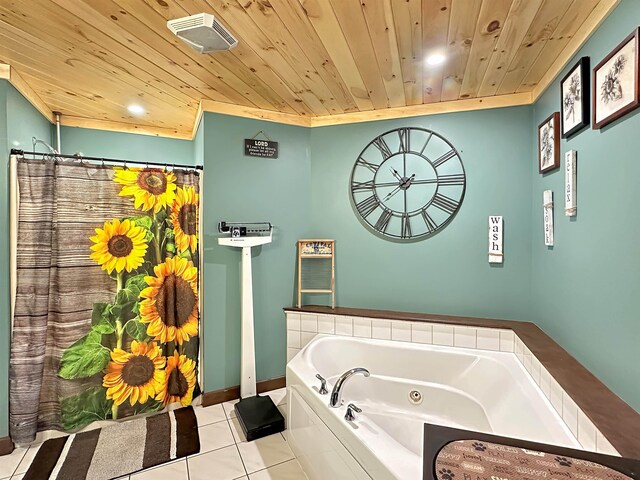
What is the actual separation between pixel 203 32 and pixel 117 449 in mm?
2544

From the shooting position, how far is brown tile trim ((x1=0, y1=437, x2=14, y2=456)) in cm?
191

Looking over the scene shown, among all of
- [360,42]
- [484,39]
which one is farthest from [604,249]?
[360,42]

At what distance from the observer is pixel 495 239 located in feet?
7.91

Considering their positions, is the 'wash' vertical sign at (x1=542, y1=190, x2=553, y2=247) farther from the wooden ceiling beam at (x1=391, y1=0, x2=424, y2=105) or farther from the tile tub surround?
the wooden ceiling beam at (x1=391, y1=0, x2=424, y2=105)

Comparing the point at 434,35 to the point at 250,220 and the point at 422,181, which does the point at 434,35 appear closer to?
the point at 422,181

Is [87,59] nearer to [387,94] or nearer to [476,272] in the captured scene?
[387,94]

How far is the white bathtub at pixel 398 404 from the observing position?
1301 millimetres

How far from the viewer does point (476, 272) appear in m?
2.48

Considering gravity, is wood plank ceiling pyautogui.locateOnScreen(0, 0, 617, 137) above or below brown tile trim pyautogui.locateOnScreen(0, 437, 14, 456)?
above

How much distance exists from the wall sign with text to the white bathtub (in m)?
1.65

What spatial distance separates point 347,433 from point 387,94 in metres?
Answer: 2.28

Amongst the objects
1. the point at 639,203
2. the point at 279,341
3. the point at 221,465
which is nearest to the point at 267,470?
the point at 221,465

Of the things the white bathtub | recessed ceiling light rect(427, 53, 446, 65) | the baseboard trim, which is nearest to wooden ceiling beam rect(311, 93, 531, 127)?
recessed ceiling light rect(427, 53, 446, 65)

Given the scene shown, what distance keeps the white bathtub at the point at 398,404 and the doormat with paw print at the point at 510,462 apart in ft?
1.39
